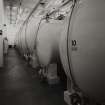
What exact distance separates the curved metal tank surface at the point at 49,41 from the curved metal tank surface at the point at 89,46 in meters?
1.12

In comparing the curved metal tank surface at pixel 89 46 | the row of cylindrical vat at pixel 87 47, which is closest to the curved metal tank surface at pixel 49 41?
the row of cylindrical vat at pixel 87 47

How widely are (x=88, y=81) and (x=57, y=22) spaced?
1692mm

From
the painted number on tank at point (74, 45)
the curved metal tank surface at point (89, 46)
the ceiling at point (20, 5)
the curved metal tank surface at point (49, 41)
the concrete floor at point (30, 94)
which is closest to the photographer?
the curved metal tank surface at point (89, 46)

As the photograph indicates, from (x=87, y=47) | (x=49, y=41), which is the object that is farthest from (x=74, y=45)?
(x=49, y=41)

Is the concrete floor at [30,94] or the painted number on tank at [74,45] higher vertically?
the painted number on tank at [74,45]

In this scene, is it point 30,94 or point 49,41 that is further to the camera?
point 49,41

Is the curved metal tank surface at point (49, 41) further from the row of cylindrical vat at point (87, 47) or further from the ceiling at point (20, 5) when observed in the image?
the ceiling at point (20, 5)

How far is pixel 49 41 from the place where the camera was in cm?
259

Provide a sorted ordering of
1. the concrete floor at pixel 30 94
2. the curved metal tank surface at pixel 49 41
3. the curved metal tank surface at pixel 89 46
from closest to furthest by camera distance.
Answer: the curved metal tank surface at pixel 89 46 → the concrete floor at pixel 30 94 → the curved metal tank surface at pixel 49 41

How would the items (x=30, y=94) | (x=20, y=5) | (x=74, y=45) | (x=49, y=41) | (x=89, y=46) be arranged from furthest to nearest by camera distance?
(x=20, y=5), (x=49, y=41), (x=30, y=94), (x=74, y=45), (x=89, y=46)

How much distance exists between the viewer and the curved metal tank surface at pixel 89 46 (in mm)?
1156

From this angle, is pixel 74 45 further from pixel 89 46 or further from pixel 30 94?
pixel 30 94

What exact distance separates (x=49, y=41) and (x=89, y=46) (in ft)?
4.68

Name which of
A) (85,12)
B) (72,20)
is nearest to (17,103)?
(72,20)
